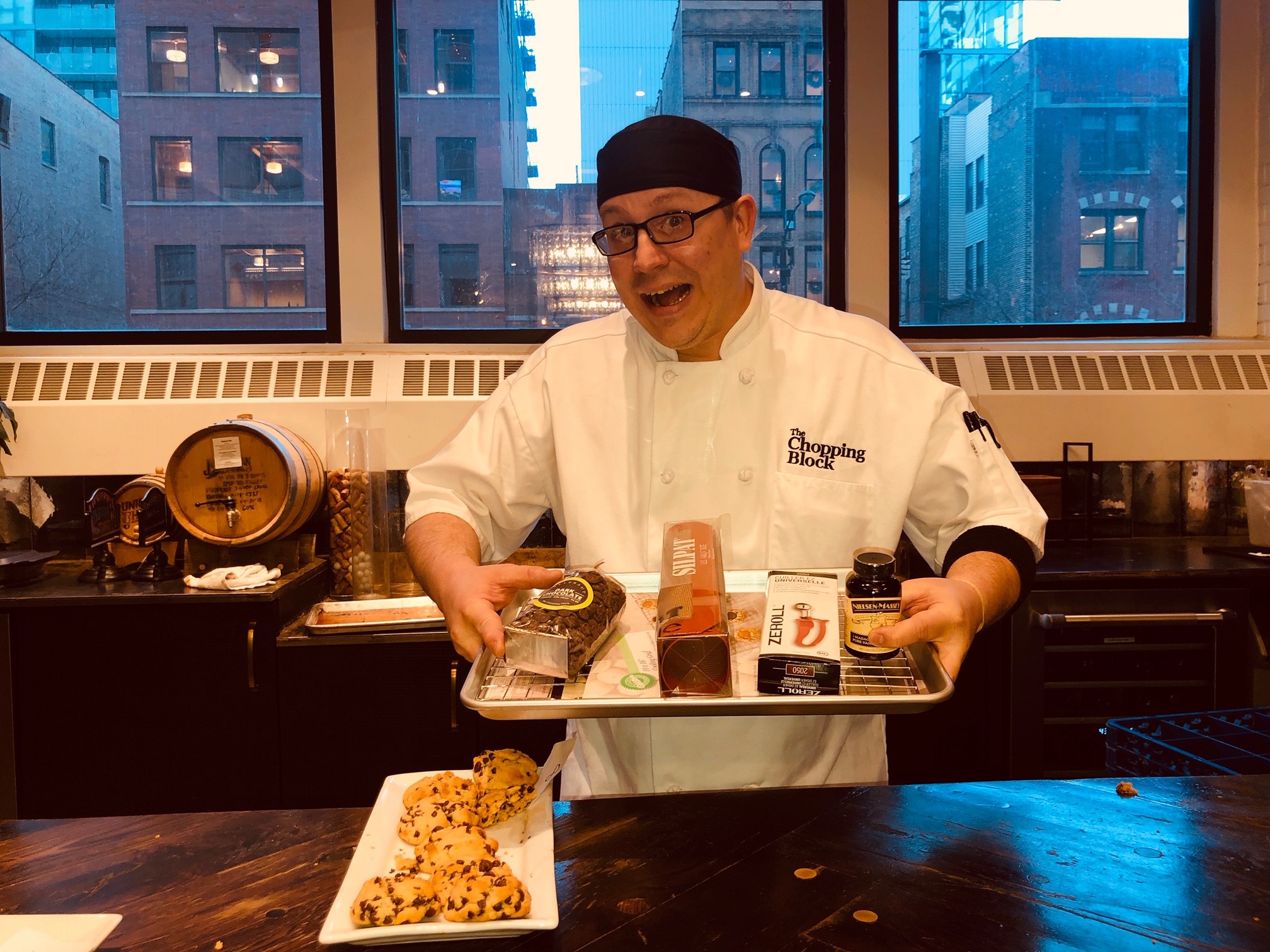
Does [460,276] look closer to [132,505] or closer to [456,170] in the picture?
[456,170]

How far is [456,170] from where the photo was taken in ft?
11.5

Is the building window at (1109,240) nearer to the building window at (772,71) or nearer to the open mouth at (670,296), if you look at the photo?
the building window at (772,71)

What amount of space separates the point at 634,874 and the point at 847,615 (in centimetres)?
41

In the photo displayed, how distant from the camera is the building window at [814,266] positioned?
3553mm

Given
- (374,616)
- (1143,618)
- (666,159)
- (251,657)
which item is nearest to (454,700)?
(374,616)

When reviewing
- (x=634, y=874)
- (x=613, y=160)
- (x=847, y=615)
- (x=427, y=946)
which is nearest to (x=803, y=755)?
(x=847, y=615)

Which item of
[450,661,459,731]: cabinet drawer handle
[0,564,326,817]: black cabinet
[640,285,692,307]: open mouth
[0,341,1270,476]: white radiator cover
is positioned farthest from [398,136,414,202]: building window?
[640,285,692,307]: open mouth

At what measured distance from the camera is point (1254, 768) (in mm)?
1709

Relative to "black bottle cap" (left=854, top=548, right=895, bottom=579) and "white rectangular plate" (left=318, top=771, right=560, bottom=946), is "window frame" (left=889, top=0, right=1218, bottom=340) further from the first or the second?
"white rectangular plate" (left=318, top=771, right=560, bottom=946)

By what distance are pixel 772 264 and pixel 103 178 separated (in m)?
2.53

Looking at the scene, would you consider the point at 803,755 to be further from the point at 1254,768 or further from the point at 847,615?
the point at 1254,768

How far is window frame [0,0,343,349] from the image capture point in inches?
132

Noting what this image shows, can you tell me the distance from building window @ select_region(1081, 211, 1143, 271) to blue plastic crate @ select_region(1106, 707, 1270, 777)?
2230 mm

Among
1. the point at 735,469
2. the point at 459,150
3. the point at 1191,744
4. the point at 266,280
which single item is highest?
the point at 459,150
